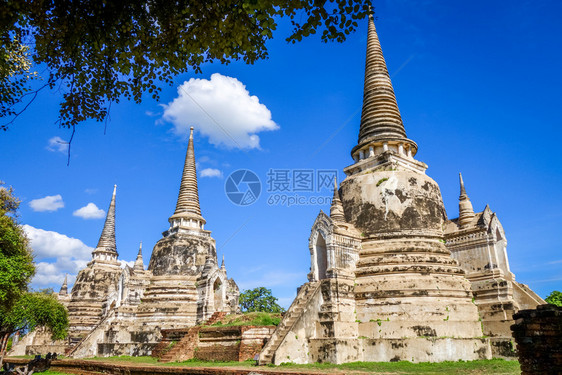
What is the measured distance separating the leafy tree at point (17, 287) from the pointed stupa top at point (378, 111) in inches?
628

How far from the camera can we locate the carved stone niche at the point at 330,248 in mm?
17605

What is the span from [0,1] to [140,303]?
24.8m

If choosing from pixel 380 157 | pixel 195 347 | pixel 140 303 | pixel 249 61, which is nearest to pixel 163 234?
pixel 140 303

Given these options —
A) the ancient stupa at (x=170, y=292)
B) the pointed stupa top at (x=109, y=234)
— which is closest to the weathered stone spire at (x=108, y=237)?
the pointed stupa top at (x=109, y=234)

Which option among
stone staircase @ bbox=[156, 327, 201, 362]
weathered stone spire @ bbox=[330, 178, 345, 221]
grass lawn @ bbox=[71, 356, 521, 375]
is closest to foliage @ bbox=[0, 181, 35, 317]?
stone staircase @ bbox=[156, 327, 201, 362]

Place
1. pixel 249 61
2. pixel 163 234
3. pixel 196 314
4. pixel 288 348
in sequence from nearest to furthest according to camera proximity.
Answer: pixel 249 61, pixel 288 348, pixel 196 314, pixel 163 234

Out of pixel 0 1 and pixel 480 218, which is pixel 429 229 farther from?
pixel 0 1

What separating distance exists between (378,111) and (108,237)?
31.3m

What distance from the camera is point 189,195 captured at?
105 ft

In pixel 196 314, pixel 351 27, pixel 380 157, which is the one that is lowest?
pixel 196 314

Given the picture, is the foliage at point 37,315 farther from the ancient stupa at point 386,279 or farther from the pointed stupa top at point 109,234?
the ancient stupa at point 386,279

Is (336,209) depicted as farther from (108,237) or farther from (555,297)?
(108,237)

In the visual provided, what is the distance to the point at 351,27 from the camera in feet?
19.5

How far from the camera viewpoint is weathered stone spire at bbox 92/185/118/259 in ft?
136
